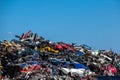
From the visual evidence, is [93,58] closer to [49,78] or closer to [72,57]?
[72,57]

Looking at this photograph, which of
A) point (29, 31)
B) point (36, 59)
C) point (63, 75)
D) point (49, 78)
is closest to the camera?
point (49, 78)

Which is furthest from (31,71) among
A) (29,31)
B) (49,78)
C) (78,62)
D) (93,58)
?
(29,31)

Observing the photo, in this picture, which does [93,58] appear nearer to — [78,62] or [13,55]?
[78,62]

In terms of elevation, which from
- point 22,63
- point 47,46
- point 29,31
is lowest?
point 22,63

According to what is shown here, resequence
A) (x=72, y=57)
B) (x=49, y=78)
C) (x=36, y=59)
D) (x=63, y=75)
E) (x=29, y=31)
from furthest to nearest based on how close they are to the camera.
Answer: (x=29, y=31) < (x=72, y=57) < (x=36, y=59) < (x=63, y=75) < (x=49, y=78)

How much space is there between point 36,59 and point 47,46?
181 inches

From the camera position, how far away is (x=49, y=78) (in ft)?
80.9

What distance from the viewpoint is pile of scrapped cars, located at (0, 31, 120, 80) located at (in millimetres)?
26516

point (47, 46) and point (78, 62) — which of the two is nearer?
point (78, 62)

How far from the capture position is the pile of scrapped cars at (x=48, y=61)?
2652 centimetres

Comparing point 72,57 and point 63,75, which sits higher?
point 72,57

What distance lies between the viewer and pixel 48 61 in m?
29.6

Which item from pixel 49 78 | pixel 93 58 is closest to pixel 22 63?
pixel 49 78

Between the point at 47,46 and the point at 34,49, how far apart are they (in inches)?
69.6
